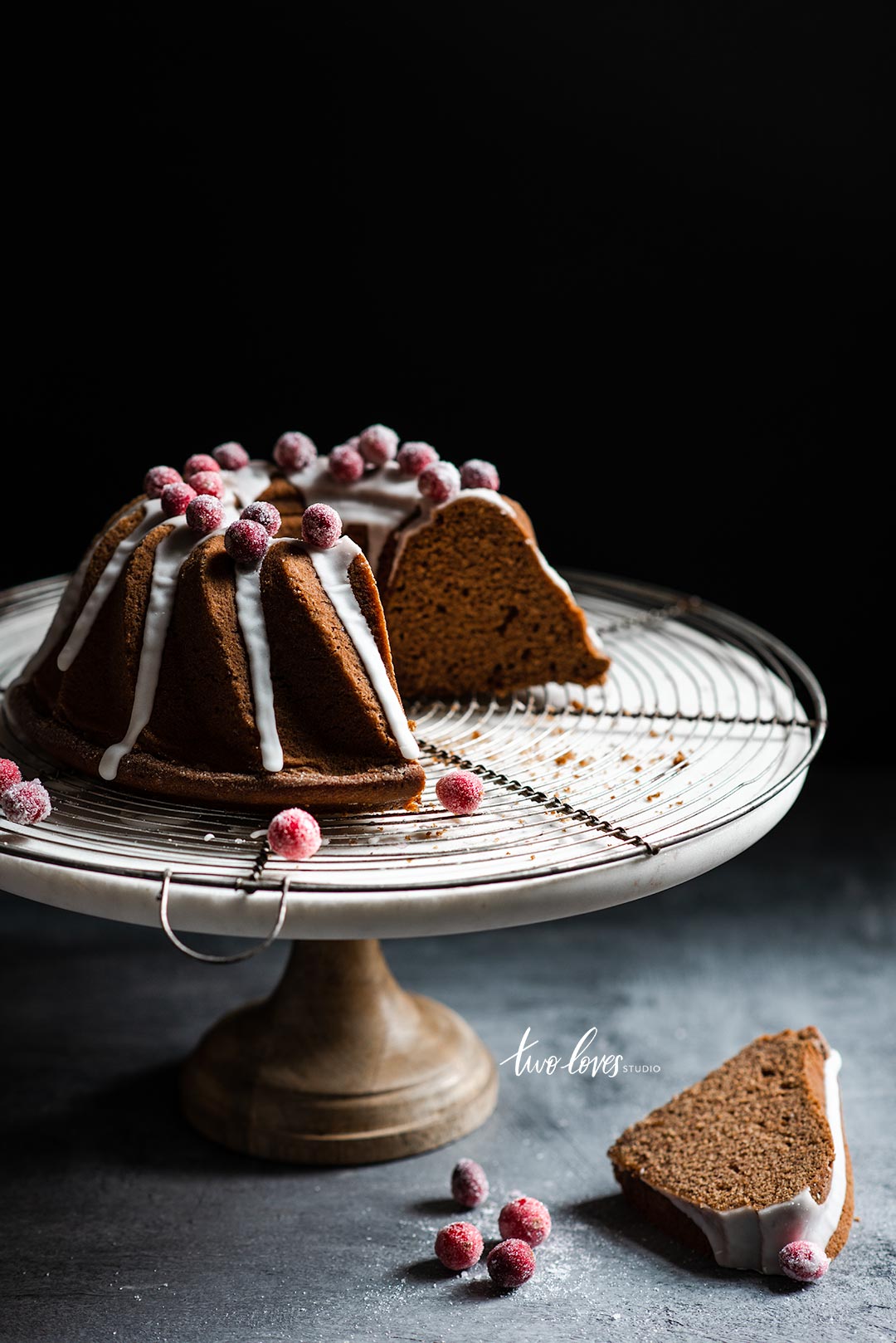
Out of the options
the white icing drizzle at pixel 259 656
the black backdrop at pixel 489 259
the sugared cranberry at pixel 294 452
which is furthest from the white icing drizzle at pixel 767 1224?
the black backdrop at pixel 489 259

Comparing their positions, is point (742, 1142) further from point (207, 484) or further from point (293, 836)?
point (207, 484)

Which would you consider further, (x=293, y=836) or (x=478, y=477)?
(x=478, y=477)

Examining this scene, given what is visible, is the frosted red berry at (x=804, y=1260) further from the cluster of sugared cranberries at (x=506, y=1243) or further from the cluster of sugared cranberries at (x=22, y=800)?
the cluster of sugared cranberries at (x=22, y=800)

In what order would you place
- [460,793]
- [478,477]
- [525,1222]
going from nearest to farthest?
[460,793], [525,1222], [478,477]

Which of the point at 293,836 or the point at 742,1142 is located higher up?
the point at 293,836

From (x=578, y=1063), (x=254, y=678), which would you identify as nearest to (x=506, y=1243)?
(x=578, y=1063)
